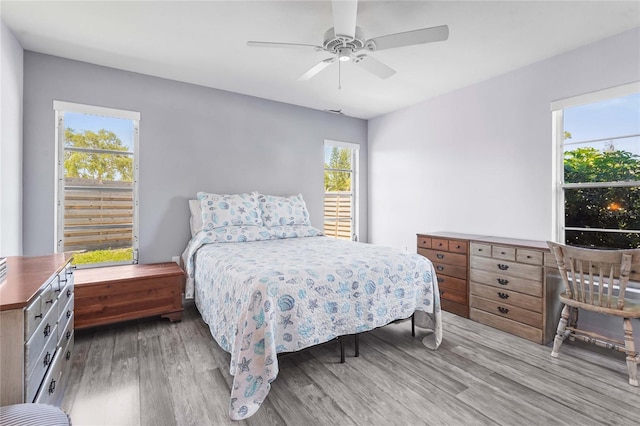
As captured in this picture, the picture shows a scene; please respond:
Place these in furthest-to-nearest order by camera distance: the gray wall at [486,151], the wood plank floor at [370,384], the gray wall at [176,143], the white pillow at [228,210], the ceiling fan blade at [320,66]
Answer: the white pillow at [228,210] → the gray wall at [176,143] → the gray wall at [486,151] → the ceiling fan blade at [320,66] → the wood plank floor at [370,384]

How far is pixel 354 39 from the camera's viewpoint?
2189mm

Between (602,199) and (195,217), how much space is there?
13.3 feet

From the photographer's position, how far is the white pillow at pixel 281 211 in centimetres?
375

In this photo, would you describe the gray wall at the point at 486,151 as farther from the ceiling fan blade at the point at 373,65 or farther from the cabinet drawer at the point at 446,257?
the ceiling fan blade at the point at 373,65

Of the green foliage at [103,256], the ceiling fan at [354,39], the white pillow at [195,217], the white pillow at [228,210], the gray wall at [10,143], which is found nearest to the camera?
the ceiling fan at [354,39]

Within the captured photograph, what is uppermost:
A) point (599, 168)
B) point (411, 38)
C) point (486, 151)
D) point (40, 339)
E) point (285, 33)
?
point (285, 33)

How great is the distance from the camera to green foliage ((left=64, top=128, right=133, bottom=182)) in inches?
123

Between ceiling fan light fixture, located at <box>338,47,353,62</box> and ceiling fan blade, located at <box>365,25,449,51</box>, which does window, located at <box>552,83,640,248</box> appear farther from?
ceiling fan light fixture, located at <box>338,47,353,62</box>

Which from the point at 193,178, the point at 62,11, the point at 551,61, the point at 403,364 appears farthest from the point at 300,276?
the point at 551,61

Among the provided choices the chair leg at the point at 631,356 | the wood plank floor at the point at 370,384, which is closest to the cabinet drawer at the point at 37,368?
the wood plank floor at the point at 370,384

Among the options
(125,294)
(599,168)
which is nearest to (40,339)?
(125,294)

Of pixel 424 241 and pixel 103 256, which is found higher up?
pixel 424 241

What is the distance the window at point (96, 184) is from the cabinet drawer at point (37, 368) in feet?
6.41

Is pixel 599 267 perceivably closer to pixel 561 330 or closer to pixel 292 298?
pixel 561 330
